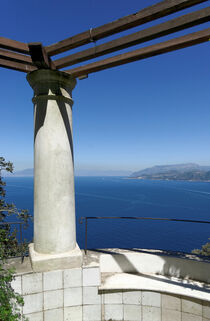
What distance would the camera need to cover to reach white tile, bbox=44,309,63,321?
2957 millimetres

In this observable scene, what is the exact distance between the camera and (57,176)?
3104 mm

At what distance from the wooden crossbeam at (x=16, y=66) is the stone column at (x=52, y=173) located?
10 cm

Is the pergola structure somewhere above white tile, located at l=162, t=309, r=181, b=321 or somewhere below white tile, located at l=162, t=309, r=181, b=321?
above

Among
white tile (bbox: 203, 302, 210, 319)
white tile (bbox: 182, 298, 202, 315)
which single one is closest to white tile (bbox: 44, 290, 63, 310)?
white tile (bbox: 182, 298, 202, 315)

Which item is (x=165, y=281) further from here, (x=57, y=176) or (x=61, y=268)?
(x=57, y=176)

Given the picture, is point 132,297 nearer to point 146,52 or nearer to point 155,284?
point 155,284

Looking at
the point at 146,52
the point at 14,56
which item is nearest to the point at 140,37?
the point at 146,52

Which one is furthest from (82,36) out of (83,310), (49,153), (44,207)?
(83,310)

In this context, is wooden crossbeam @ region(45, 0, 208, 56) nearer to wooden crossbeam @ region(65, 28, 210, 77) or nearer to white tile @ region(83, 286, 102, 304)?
wooden crossbeam @ region(65, 28, 210, 77)

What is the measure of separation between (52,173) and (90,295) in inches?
78.3

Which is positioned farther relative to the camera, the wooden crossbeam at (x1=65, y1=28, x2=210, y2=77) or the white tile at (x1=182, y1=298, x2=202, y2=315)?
the white tile at (x1=182, y1=298, x2=202, y2=315)

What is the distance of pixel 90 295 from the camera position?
310 cm

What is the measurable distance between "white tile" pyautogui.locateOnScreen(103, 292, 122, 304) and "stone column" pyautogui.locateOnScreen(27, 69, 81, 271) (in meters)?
0.77

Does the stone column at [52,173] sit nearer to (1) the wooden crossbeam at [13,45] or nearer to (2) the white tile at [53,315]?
(1) the wooden crossbeam at [13,45]
